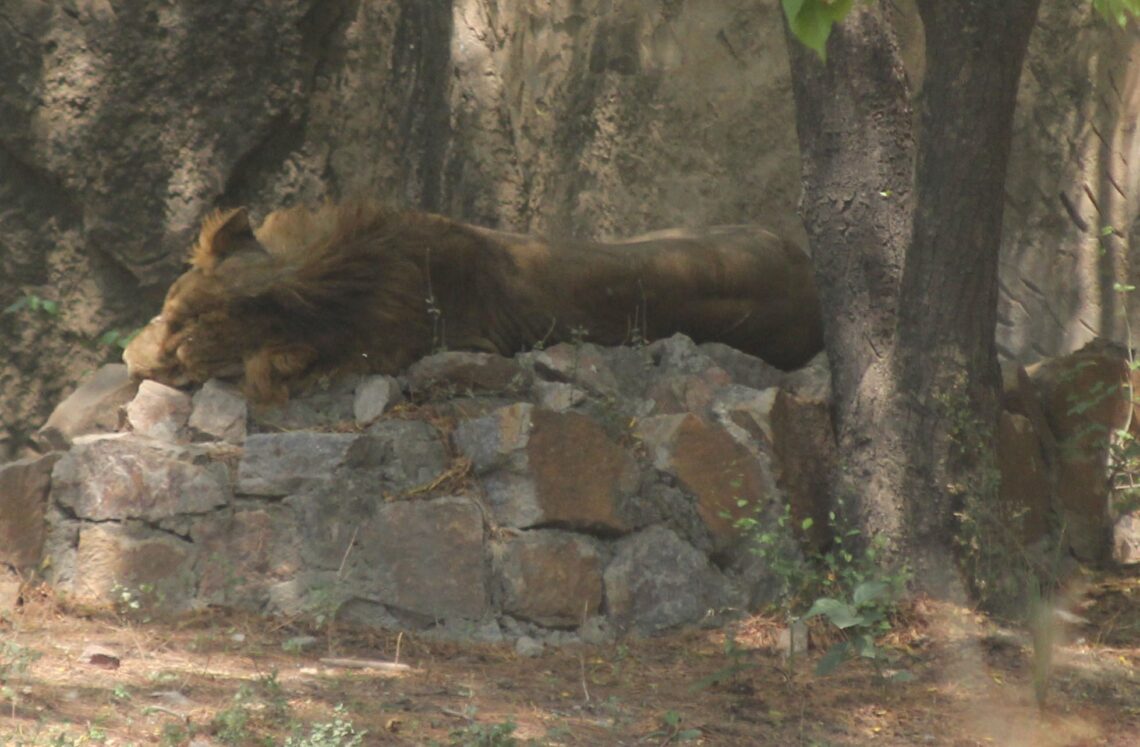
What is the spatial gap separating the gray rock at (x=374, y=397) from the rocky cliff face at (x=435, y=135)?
2.08 meters

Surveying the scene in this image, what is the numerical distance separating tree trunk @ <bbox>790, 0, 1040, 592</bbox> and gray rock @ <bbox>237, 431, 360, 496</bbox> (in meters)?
1.82

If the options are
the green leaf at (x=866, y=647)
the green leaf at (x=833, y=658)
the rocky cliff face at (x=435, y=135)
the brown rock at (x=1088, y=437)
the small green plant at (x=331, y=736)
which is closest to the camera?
the small green plant at (x=331, y=736)

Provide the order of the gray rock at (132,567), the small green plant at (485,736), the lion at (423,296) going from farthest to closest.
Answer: the lion at (423,296) < the gray rock at (132,567) < the small green plant at (485,736)

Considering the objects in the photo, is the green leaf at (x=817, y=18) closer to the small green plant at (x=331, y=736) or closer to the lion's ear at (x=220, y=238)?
the small green plant at (x=331, y=736)

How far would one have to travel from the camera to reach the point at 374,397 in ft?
19.0

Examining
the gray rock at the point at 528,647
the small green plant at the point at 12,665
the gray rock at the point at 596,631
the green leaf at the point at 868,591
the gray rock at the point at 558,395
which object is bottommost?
the small green plant at the point at 12,665

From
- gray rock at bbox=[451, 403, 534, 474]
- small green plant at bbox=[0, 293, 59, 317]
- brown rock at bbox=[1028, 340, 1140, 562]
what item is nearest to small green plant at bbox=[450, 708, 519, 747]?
gray rock at bbox=[451, 403, 534, 474]

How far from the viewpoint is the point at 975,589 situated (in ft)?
18.1

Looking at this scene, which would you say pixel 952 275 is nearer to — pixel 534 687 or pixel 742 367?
pixel 742 367

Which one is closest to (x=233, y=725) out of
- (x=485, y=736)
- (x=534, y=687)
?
(x=485, y=736)

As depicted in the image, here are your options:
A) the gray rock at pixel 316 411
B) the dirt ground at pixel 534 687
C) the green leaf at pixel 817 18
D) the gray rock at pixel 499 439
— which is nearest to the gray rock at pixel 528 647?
the dirt ground at pixel 534 687

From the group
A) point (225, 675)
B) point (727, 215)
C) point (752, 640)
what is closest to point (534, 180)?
point (727, 215)

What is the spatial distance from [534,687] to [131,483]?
1.63 m

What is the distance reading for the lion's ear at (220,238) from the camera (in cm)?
604
